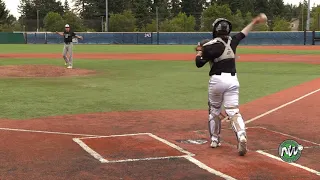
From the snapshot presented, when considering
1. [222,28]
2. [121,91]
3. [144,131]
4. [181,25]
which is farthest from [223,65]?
[181,25]

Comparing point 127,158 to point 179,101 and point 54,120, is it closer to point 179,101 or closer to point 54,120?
point 54,120

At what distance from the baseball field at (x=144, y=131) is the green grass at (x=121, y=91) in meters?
0.03

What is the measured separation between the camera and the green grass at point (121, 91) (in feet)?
33.9

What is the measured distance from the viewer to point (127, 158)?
5961mm

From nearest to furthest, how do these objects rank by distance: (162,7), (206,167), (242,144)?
(206,167) → (242,144) → (162,7)

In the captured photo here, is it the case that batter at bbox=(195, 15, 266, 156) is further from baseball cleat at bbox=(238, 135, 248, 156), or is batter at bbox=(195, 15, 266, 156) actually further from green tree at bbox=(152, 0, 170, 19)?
green tree at bbox=(152, 0, 170, 19)

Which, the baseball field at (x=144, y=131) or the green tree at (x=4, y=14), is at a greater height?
the green tree at (x=4, y=14)

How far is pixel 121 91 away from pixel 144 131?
18.1 ft

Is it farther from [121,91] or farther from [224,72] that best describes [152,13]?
[224,72]

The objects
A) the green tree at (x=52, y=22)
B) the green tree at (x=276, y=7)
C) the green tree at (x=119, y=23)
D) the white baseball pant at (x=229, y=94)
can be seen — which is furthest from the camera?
the green tree at (x=276, y=7)

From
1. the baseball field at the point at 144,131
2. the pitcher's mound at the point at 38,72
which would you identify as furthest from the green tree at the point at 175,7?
the baseball field at the point at 144,131

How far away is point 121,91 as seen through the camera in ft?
43.2

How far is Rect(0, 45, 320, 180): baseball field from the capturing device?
5461 millimetres

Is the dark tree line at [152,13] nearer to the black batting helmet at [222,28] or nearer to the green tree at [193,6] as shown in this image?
the green tree at [193,6]
